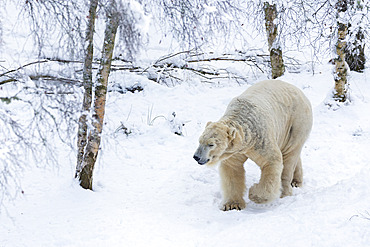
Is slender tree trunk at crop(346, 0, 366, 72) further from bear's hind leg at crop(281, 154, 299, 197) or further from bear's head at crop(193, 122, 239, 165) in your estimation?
bear's head at crop(193, 122, 239, 165)

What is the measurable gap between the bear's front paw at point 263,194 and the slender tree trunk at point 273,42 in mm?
5156

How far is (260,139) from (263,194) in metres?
0.62

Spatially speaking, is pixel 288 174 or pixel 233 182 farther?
pixel 288 174

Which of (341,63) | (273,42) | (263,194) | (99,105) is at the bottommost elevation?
(263,194)

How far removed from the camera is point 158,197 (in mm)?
5492

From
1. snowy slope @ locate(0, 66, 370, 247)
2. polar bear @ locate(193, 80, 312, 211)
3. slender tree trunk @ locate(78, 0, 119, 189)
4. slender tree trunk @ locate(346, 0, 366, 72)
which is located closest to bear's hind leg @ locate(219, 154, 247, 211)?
polar bear @ locate(193, 80, 312, 211)

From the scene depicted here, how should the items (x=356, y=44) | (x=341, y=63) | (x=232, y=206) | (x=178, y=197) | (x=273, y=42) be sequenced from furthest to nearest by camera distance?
1. (x=273, y=42)
2. (x=341, y=63)
3. (x=356, y=44)
4. (x=178, y=197)
5. (x=232, y=206)

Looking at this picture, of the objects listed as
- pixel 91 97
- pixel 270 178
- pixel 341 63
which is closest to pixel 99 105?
pixel 91 97

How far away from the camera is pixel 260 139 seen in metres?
4.99

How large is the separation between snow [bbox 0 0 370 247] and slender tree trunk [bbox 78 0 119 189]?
101 mm

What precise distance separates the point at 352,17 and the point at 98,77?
14.9 ft

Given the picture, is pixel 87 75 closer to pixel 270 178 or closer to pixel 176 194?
pixel 176 194

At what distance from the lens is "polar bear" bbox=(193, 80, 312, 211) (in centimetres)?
469

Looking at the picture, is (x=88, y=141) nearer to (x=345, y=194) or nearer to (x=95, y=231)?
(x=95, y=231)
